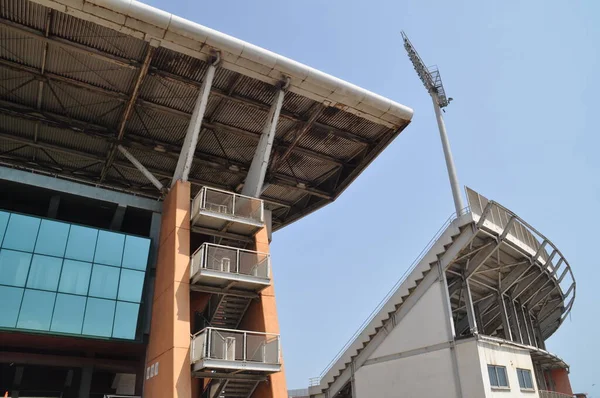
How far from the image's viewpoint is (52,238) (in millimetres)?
22766

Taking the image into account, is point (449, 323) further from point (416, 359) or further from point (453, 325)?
point (416, 359)

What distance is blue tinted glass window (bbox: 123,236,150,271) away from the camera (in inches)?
954

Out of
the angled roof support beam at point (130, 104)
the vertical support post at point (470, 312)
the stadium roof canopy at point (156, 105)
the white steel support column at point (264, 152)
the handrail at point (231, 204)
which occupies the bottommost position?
the vertical support post at point (470, 312)

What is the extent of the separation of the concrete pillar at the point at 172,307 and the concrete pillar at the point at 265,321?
3522mm

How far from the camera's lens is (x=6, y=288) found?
68.2 feet

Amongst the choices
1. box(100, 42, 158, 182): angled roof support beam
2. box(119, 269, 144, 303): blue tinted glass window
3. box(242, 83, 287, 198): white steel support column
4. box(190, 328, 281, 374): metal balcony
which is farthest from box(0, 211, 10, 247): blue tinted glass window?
box(242, 83, 287, 198): white steel support column

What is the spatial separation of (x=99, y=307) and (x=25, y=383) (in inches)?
340

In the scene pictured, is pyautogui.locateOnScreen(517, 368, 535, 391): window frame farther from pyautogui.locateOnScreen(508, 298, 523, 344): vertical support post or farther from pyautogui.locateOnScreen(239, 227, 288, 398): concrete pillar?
pyautogui.locateOnScreen(239, 227, 288, 398): concrete pillar

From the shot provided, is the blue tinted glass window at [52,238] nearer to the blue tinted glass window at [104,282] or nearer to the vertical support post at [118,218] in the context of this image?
the blue tinted glass window at [104,282]

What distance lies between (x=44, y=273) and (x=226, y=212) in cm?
918

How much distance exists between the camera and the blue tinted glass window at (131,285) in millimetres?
23453

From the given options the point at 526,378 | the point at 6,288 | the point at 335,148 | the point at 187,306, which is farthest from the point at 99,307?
the point at 526,378

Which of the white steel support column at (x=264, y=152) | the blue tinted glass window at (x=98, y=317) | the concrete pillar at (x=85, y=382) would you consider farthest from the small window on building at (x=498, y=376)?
the concrete pillar at (x=85, y=382)

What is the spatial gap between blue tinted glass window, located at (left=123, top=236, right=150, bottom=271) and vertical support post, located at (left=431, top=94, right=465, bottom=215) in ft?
61.3
